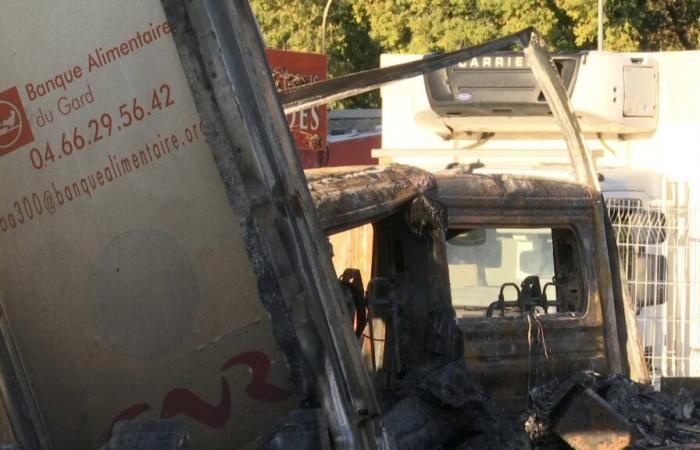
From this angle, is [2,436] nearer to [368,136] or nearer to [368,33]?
[368,136]

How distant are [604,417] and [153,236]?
7.41ft

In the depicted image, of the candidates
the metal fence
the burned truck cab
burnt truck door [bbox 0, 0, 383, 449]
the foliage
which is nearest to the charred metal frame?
burnt truck door [bbox 0, 0, 383, 449]

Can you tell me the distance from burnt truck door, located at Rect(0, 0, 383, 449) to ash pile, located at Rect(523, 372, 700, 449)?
1.82 meters

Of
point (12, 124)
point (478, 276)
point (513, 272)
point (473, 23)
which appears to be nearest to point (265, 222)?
point (12, 124)

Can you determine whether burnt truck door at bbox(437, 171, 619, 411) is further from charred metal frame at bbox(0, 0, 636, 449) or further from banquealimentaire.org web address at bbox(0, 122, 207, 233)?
banquealimentaire.org web address at bbox(0, 122, 207, 233)

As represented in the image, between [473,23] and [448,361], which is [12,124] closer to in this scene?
[448,361]

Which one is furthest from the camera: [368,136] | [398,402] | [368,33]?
[368,33]

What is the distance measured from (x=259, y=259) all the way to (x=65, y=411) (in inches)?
23.3

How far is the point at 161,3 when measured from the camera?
9.35ft

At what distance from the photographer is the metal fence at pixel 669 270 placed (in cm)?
949

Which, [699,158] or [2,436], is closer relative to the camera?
[2,436]

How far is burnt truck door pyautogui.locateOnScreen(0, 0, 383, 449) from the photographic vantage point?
9.42 feet

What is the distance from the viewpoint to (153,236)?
293cm

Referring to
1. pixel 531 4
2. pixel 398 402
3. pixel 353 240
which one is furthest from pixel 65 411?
pixel 531 4
